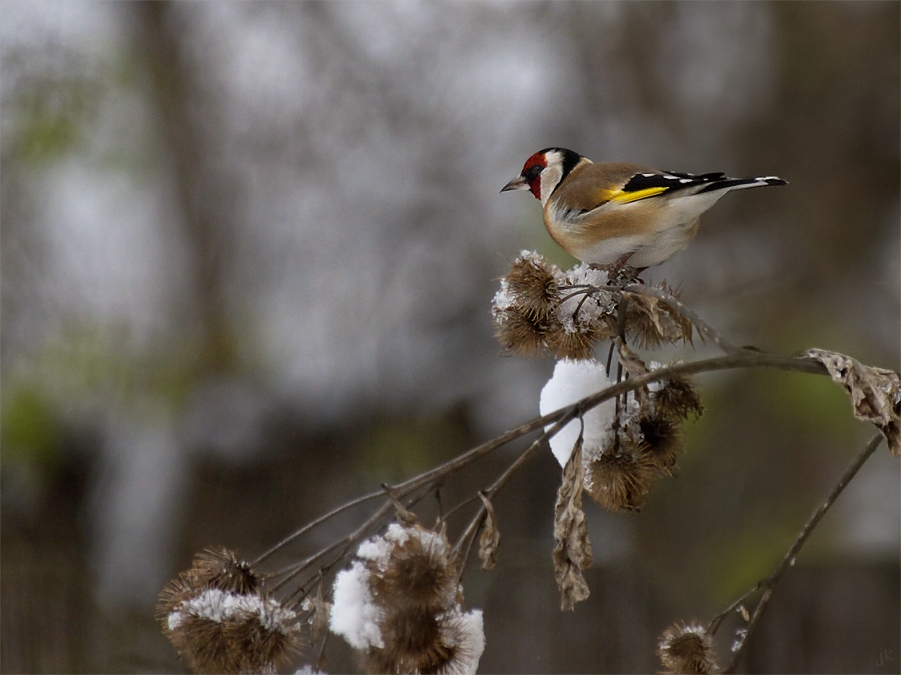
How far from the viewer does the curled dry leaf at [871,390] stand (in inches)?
23.1

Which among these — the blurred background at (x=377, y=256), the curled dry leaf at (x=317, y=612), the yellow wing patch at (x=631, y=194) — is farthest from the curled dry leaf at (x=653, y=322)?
the blurred background at (x=377, y=256)

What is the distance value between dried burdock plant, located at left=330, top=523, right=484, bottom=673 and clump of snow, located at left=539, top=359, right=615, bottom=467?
204 mm

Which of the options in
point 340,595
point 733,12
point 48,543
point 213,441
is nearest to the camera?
point 340,595

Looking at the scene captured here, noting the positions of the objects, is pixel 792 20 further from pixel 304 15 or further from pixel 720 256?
pixel 304 15

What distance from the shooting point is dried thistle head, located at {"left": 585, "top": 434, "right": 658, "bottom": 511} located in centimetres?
67

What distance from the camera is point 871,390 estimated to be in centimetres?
59

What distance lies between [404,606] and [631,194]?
595mm

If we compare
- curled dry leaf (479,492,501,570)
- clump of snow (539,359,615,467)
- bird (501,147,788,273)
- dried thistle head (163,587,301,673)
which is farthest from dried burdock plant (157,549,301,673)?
bird (501,147,788,273)

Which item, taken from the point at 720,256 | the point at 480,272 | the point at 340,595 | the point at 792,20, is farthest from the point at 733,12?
the point at 340,595

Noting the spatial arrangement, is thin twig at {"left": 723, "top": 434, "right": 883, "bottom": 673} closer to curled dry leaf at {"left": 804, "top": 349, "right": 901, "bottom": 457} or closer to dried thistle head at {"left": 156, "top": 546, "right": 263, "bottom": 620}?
curled dry leaf at {"left": 804, "top": 349, "right": 901, "bottom": 457}

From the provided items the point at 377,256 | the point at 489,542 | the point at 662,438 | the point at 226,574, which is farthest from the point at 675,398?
the point at 377,256

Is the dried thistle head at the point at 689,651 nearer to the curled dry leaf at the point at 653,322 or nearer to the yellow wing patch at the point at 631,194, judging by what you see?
the curled dry leaf at the point at 653,322

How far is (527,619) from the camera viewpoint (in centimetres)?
165

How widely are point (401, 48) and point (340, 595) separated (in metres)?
1.99
